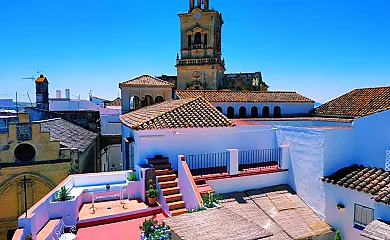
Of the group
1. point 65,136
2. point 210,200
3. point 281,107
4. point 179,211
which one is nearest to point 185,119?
point 179,211

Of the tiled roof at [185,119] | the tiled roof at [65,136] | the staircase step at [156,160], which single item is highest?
the tiled roof at [185,119]

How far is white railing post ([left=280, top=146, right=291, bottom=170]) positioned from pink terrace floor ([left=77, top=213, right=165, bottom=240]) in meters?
5.93

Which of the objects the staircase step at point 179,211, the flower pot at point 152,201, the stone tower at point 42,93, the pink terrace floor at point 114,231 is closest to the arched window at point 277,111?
the flower pot at point 152,201

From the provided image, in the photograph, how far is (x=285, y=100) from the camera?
26.2m

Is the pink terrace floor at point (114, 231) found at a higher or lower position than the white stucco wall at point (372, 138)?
lower

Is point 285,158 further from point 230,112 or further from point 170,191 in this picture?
point 230,112

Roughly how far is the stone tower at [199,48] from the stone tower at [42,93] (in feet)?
49.0

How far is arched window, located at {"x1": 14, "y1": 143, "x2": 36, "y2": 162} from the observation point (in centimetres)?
1569

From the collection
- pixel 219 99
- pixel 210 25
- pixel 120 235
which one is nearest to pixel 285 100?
pixel 219 99

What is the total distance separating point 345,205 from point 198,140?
19.0 feet

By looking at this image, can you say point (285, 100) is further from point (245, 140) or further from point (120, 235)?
point (120, 235)

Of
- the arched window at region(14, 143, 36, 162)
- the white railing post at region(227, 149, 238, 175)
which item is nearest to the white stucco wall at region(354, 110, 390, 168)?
the white railing post at region(227, 149, 238, 175)

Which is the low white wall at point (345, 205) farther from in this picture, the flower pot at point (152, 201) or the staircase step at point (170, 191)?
the flower pot at point (152, 201)

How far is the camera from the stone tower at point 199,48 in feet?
113
